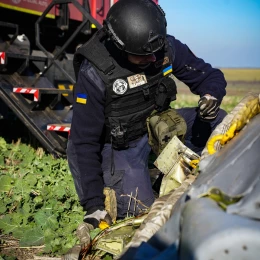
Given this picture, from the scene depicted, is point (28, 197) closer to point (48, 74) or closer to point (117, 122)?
point (117, 122)

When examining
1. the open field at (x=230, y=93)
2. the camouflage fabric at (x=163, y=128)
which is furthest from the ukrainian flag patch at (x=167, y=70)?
the open field at (x=230, y=93)

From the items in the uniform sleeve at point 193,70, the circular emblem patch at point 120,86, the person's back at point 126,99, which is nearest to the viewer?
the person's back at point 126,99

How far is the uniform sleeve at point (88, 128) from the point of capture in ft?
12.1

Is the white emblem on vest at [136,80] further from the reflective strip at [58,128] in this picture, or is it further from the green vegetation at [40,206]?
the reflective strip at [58,128]

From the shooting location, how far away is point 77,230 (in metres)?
3.37

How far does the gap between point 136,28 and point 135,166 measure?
4.29ft

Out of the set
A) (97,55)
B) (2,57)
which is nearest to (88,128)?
(97,55)

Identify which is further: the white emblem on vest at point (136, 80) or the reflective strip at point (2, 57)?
the reflective strip at point (2, 57)

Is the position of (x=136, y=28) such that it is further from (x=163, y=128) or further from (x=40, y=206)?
(x=40, y=206)

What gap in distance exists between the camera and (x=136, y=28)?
11.5 ft

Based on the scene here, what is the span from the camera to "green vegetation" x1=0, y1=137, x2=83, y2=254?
3459 mm

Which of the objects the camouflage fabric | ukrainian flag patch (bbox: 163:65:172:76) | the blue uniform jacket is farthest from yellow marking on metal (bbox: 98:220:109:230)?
ukrainian flag patch (bbox: 163:65:172:76)

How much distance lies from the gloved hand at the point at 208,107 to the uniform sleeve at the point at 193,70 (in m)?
0.52

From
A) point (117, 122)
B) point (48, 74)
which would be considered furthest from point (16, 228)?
point (48, 74)
